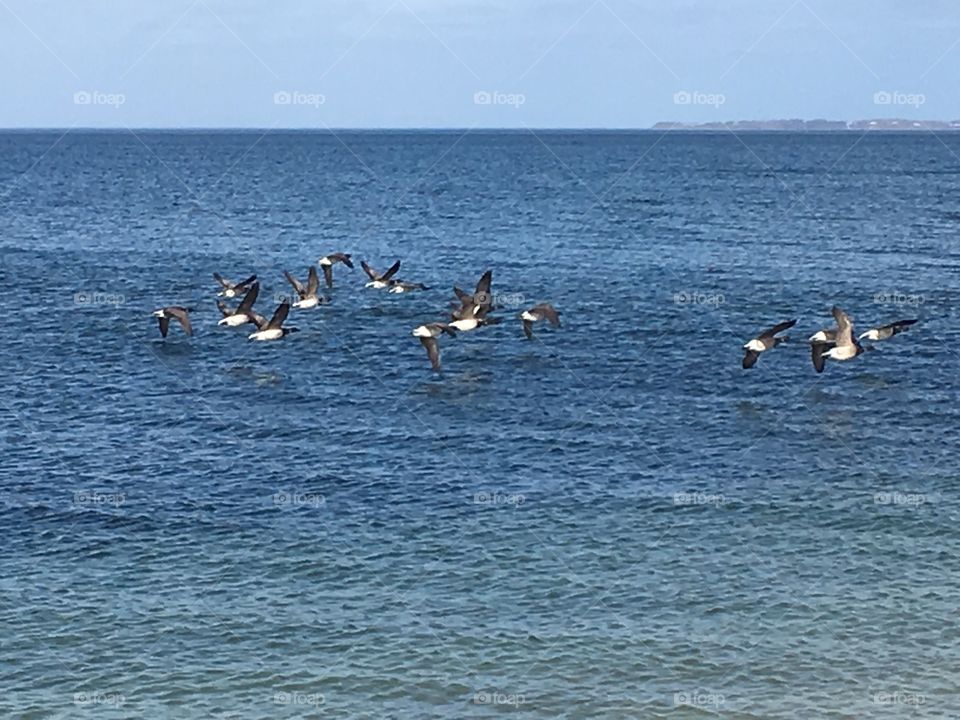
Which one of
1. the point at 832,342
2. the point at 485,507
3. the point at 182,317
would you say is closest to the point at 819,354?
the point at 832,342

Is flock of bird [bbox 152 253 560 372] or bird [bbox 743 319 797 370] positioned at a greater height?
flock of bird [bbox 152 253 560 372]

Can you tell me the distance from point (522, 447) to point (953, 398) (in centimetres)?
1591

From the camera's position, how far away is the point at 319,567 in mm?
33375

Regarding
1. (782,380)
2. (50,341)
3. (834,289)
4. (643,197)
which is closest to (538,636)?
(782,380)

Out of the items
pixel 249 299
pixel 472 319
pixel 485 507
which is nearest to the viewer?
pixel 485 507

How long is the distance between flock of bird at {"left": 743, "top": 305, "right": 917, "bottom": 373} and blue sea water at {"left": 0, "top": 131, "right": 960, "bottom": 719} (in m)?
1.16

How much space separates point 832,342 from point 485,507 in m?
17.4

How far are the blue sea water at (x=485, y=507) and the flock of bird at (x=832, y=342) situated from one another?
1158mm

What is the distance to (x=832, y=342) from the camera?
49125 millimetres

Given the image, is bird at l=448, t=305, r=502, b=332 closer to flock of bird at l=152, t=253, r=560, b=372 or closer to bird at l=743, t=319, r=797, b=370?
flock of bird at l=152, t=253, r=560, b=372

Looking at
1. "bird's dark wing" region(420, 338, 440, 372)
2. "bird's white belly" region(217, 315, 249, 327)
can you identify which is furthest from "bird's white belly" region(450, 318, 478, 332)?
"bird's white belly" region(217, 315, 249, 327)

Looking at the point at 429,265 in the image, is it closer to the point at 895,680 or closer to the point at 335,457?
the point at 335,457

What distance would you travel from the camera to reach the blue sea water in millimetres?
28125

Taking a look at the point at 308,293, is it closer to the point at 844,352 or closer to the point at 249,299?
the point at 249,299
